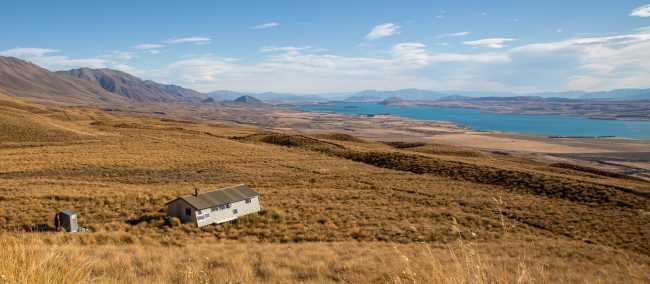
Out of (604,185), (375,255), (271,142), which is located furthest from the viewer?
(271,142)

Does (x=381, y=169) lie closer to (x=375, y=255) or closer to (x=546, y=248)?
(x=546, y=248)

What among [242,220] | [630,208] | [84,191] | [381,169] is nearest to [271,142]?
[381,169]

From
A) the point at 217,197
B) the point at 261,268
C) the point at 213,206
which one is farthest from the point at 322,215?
the point at 261,268

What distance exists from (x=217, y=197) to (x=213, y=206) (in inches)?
53.0

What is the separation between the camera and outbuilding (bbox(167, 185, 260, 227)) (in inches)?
873

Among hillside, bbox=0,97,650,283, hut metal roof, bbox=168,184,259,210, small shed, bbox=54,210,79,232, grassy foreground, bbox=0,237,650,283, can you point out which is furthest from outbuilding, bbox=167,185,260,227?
grassy foreground, bbox=0,237,650,283

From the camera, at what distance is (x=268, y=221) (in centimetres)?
2353

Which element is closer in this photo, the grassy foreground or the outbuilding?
the grassy foreground

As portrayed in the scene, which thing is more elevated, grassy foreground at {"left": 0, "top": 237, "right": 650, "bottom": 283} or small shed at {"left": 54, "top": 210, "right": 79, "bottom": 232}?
grassy foreground at {"left": 0, "top": 237, "right": 650, "bottom": 283}

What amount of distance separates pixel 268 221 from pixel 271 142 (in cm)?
4754

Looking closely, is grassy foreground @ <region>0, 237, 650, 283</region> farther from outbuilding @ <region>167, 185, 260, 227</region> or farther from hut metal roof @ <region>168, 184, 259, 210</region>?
hut metal roof @ <region>168, 184, 259, 210</region>

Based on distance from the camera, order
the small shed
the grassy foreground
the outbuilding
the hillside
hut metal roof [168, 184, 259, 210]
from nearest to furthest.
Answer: the grassy foreground → the hillside → the small shed → the outbuilding → hut metal roof [168, 184, 259, 210]

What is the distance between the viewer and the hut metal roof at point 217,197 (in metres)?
22.5

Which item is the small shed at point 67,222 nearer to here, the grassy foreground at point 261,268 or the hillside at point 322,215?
the hillside at point 322,215
